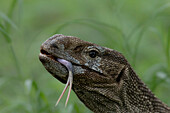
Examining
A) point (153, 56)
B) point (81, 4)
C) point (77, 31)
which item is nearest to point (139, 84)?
point (153, 56)

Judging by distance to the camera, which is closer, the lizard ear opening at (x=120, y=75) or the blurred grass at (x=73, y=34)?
the lizard ear opening at (x=120, y=75)

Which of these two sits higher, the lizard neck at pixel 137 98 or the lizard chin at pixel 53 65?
the lizard neck at pixel 137 98

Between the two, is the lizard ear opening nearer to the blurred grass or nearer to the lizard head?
the lizard head

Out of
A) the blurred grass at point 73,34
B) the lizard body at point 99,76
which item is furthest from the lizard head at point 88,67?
the blurred grass at point 73,34

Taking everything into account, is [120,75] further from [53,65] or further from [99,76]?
[53,65]

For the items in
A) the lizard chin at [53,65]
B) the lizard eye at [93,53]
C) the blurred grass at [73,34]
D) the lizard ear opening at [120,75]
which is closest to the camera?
the lizard chin at [53,65]

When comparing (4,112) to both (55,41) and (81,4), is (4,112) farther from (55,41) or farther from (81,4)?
(81,4)

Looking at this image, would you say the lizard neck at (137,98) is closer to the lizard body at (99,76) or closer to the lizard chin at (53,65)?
the lizard body at (99,76)
